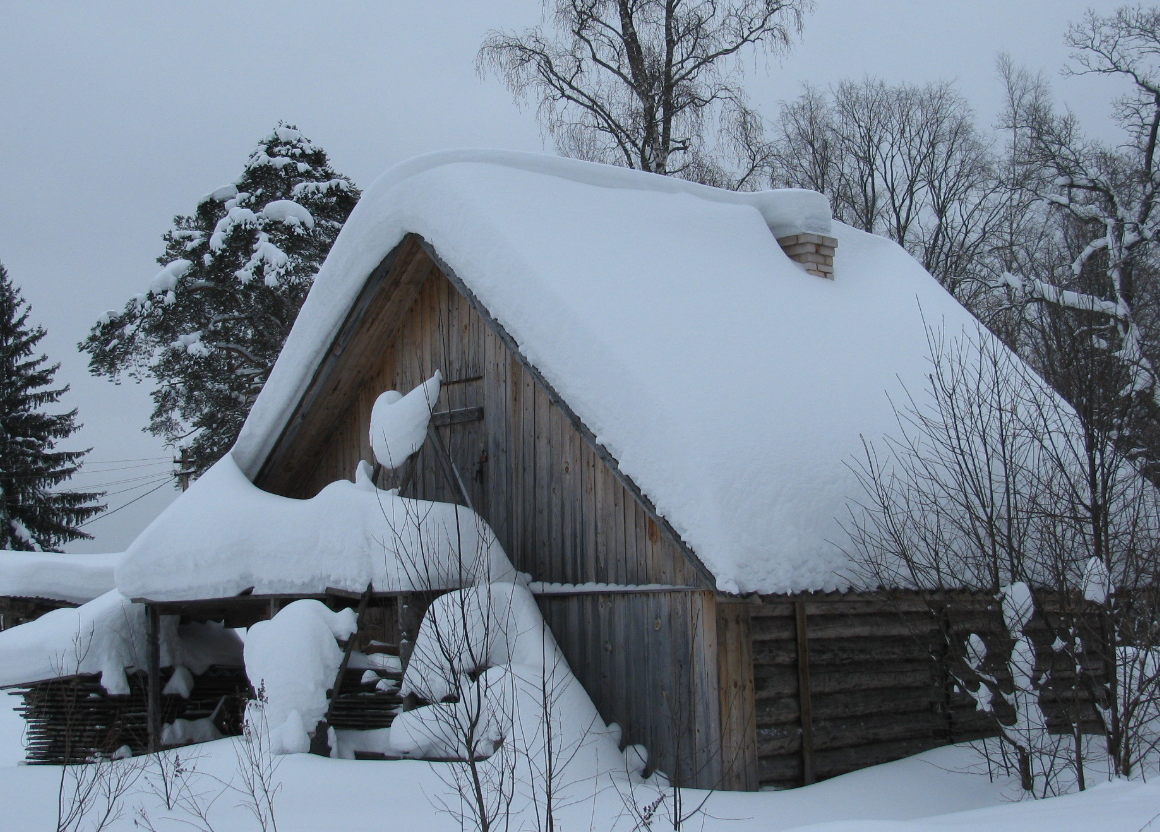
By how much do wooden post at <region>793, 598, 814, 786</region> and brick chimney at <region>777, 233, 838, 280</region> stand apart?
5216 millimetres

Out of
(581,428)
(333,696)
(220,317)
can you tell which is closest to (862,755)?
(581,428)

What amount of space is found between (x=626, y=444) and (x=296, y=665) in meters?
3.45

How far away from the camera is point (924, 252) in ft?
84.2

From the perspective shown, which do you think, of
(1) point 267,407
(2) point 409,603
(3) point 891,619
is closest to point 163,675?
(1) point 267,407

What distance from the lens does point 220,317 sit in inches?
938

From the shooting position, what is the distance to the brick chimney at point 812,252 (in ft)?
38.6

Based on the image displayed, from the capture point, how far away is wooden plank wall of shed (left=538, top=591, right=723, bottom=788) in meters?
7.32

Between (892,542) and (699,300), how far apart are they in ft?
9.44

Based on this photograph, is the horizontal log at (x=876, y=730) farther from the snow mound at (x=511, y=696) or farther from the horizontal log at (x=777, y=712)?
the snow mound at (x=511, y=696)

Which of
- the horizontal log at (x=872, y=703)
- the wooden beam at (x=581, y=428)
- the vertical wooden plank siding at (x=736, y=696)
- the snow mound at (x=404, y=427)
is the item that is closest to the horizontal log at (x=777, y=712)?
the vertical wooden plank siding at (x=736, y=696)

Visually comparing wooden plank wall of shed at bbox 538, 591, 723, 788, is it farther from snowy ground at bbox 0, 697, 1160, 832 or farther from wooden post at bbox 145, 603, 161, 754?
wooden post at bbox 145, 603, 161, 754

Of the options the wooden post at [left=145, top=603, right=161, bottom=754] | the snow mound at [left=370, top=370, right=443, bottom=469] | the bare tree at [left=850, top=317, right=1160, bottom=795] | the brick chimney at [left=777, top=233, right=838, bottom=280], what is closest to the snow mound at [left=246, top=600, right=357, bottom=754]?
the snow mound at [left=370, top=370, right=443, bottom=469]

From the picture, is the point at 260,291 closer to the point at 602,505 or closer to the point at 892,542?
the point at 602,505

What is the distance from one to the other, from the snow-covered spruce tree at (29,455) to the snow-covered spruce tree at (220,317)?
632cm
